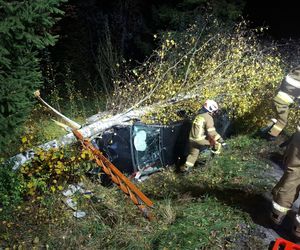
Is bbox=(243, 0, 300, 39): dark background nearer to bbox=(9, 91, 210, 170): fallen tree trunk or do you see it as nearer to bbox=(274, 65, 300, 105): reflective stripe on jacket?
bbox=(9, 91, 210, 170): fallen tree trunk

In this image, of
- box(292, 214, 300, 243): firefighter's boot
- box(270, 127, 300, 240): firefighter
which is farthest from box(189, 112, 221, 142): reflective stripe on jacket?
box(292, 214, 300, 243): firefighter's boot

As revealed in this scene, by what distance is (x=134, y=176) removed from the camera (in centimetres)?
571

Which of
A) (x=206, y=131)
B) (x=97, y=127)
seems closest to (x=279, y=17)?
(x=206, y=131)

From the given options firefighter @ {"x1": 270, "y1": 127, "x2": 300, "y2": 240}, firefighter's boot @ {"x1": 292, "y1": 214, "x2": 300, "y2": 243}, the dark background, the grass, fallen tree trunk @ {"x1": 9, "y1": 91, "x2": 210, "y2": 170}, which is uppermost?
the dark background

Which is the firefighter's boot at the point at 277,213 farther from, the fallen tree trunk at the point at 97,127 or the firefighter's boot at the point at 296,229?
the fallen tree trunk at the point at 97,127

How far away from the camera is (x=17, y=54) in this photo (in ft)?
14.9

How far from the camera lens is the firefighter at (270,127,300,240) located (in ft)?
12.9

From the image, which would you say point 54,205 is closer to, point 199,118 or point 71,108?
point 199,118

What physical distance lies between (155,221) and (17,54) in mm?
2817

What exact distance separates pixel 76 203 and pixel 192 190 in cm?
170

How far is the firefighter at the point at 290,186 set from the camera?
3.93 meters

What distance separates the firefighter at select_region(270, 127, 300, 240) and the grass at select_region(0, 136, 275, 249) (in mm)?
399

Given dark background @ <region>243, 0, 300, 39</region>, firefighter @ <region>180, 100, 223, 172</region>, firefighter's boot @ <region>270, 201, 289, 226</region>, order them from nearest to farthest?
1. firefighter's boot @ <region>270, 201, 289, 226</region>
2. firefighter @ <region>180, 100, 223, 172</region>
3. dark background @ <region>243, 0, 300, 39</region>

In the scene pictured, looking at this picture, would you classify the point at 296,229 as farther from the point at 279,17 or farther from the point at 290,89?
the point at 279,17
